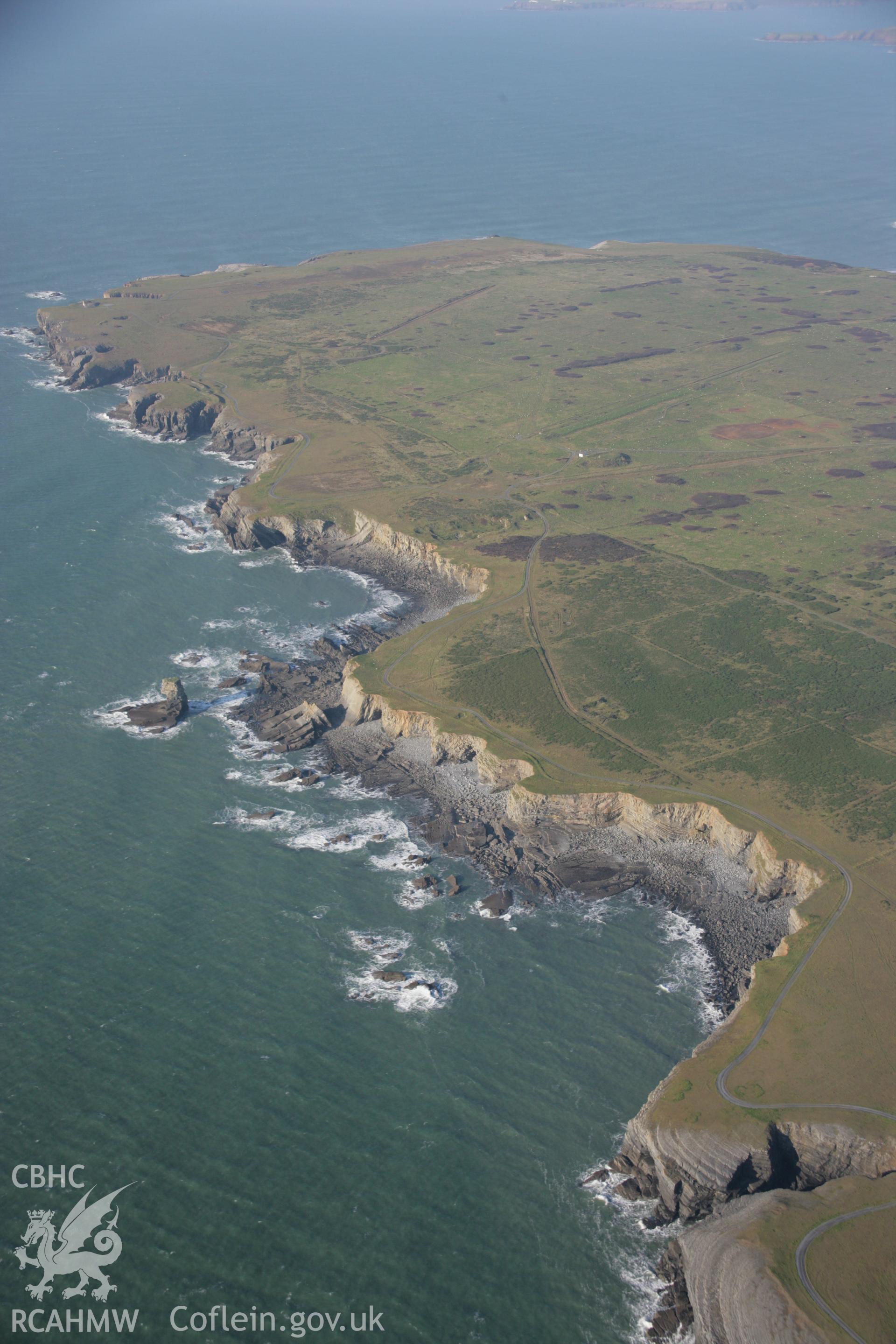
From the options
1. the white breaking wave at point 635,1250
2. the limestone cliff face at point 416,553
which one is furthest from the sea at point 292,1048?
the limestone cliff face at point 416,553

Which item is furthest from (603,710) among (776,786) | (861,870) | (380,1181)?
(380,1181)

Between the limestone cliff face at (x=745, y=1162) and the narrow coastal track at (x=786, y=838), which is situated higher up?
the narrow coastal track at (x=786, y=838)

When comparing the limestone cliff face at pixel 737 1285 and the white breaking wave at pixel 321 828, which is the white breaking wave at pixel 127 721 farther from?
the limestone cliff face at pixel 737 1285

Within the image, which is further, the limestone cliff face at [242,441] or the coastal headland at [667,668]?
the limestone cliff face at [242,441]

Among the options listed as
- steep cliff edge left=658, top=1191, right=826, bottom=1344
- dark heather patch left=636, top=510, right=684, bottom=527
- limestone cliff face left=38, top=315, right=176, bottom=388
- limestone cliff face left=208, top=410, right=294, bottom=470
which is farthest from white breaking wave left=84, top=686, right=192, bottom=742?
limestone cliff face left=38, top=315, right=176, bottom=388

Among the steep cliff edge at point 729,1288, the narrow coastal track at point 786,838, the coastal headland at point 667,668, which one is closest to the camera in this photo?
the steep cliff edge at point 729,1288

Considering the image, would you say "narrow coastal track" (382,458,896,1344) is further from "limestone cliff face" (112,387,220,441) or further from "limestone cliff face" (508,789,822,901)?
"limestone cliff face" (112,387,220,441)

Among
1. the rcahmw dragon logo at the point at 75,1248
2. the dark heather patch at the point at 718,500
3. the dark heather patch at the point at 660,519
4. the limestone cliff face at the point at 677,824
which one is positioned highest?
the dark heather patch at the point at 718,500

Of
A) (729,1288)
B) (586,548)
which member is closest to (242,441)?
(586,548)
